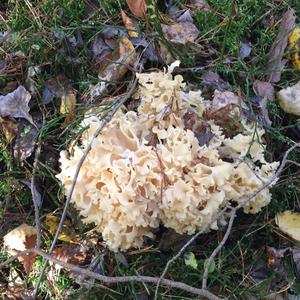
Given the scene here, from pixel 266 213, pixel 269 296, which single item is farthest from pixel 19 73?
pixel 269 296

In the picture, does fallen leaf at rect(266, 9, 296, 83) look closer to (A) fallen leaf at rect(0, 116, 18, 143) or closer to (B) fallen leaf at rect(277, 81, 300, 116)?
(B) fallen leaf at rect(277, 81, 300, 116)

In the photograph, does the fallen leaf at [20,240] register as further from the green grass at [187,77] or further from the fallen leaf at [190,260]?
the fallen leaf at [190,260]

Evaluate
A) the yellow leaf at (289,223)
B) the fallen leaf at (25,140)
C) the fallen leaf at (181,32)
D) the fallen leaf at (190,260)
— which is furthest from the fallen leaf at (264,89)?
the fallen leaf at (25,140)

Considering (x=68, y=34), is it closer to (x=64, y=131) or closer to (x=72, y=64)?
(x=72, y=64)

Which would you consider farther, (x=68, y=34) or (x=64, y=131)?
(x=68, y=34)

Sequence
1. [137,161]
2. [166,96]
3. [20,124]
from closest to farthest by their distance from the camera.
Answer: [137,161] < [166,96] < [20,124]

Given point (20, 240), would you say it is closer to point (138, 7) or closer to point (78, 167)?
point (78, 167)

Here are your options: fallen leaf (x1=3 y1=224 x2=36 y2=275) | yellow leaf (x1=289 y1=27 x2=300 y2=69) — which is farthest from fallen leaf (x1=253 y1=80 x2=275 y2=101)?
fallen leaf (x1=3 y1=224 x2=36 y2=275)
